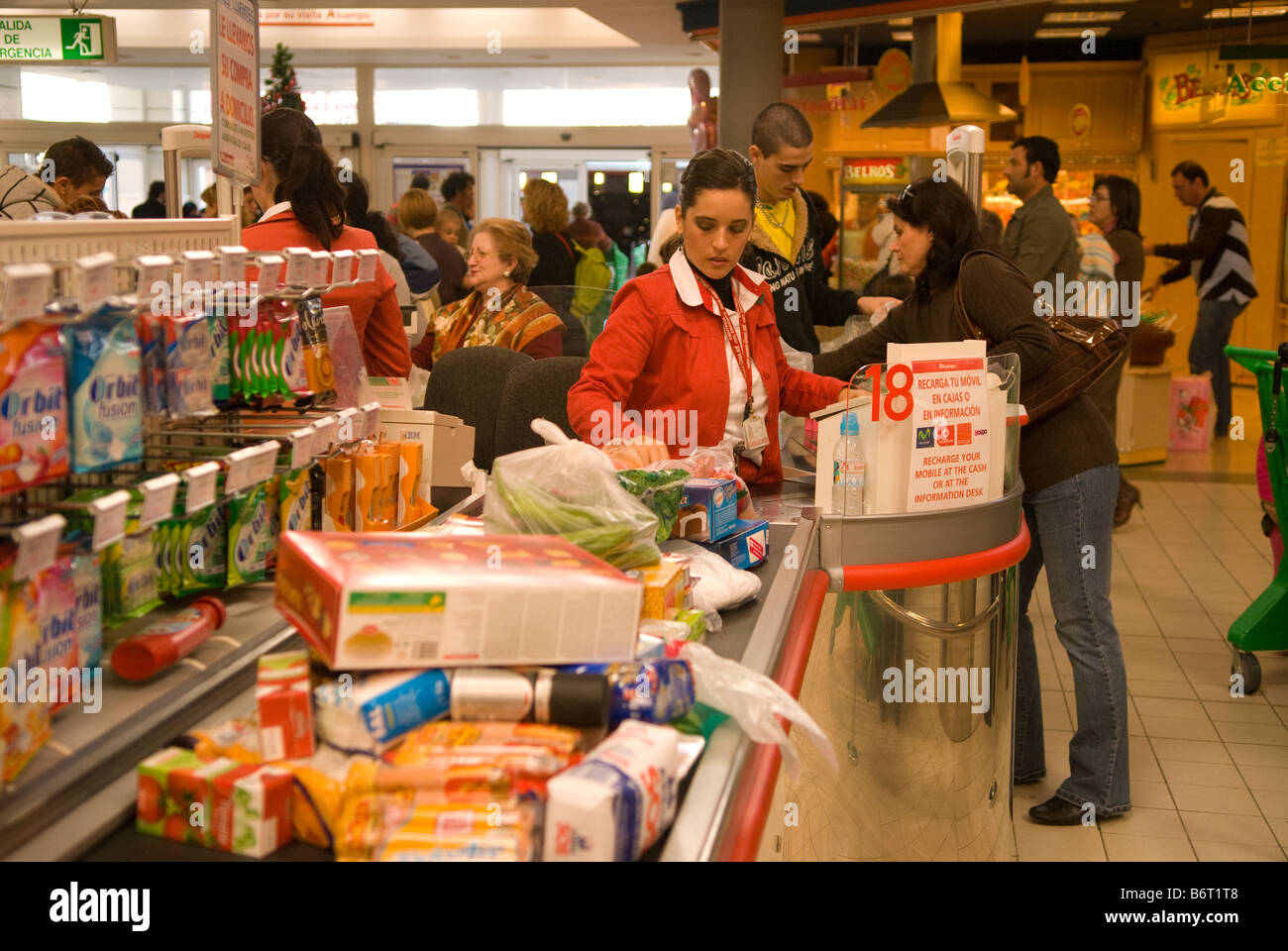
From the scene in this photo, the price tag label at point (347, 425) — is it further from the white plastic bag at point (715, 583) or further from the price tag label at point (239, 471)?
the white plastic bag at point (715, 583)

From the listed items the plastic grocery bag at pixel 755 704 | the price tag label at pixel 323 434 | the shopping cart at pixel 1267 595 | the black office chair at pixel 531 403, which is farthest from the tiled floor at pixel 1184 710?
the price tag label at pixel 323 434

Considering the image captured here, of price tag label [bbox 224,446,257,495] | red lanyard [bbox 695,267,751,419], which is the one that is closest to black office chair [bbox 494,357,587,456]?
red lanyard [bbox 695,267,751,419]

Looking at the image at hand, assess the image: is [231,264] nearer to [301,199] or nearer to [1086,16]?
[301,199]

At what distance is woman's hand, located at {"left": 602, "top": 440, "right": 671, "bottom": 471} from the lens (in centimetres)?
239

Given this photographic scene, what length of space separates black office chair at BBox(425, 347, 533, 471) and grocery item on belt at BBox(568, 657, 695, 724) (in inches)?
97.5

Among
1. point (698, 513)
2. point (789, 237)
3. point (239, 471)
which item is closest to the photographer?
point (239, 471)

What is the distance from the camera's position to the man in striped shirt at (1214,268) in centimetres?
1093

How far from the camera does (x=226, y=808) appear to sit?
49.6 inches

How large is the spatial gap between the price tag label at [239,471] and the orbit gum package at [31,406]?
0.33 metres

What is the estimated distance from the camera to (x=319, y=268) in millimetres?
2066

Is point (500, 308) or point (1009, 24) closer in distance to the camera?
point (500, 308)

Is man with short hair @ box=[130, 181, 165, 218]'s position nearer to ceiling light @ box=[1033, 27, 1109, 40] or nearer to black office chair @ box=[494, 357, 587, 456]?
black office chair @ box=[494, 357, 587, 456]

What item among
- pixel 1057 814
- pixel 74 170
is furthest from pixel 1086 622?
pixel 74 170

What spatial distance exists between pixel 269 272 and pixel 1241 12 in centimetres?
1222
